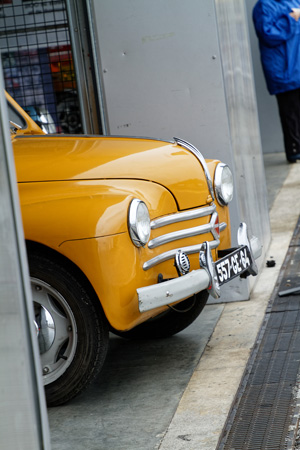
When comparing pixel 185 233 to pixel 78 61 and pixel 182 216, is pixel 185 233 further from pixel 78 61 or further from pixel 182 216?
pixel 78 61

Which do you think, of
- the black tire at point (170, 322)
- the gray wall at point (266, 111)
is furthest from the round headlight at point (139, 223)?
the gray wall at point (266, 111)

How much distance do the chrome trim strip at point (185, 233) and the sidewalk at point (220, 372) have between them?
714 mm

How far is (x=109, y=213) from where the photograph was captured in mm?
3494

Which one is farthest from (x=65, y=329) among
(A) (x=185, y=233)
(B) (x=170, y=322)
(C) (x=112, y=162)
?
(B) (x=170, y=322)

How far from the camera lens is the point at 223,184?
441cm

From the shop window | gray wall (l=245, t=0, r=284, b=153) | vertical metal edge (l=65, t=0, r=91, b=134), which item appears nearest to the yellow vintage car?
vertical metal edge (l=65, t=0, r=91, b=134)

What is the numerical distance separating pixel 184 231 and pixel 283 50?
23.6 feet

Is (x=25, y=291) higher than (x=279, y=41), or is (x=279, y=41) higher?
(x=279, y=41)

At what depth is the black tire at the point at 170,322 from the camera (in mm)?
4609

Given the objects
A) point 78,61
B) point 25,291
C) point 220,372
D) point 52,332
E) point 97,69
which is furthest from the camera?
point 78,61

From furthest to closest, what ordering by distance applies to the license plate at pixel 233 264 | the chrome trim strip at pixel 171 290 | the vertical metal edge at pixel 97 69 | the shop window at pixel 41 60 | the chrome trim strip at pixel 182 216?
the shop window at pixel 41 60
the vertical metal edge at pixel 97 69
the license plate at pixel 233 264
the chrome trim strip at pixel 182 216
the chrome trim strip at pixel 171 290

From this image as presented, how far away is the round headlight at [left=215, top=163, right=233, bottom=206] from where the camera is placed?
4348mm

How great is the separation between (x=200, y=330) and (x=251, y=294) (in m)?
0.84

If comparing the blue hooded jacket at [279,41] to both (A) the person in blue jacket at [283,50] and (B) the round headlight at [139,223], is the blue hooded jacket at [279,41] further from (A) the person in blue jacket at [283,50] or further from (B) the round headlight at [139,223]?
(B) the round headlight at [139,223]
